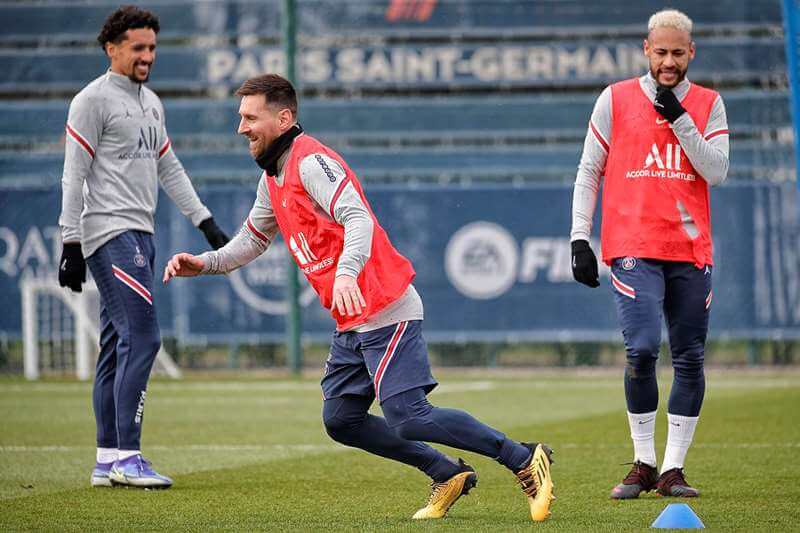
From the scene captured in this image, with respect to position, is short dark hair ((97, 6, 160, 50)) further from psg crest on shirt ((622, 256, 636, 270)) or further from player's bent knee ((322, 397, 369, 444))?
psg crest on shirt ((622, 256, 636, 270))

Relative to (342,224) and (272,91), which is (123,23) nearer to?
(272,91)

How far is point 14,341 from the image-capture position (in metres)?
16.8

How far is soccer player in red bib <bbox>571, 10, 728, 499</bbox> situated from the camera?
664cm

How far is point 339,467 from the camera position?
806 cm

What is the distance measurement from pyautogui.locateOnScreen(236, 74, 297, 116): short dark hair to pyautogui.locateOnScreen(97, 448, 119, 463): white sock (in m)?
2.17

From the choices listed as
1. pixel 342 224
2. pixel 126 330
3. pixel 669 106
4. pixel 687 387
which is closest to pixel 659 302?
pixel 687 387

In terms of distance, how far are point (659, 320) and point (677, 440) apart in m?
0.58

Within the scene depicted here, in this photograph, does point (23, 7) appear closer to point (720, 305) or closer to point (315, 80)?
point (315, 80)

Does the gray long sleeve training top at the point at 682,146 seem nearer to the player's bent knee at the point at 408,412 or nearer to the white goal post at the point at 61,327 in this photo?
the player's bent knee at the point at 408,412

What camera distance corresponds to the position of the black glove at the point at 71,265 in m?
7.32

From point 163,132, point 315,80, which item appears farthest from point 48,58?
point 163,132

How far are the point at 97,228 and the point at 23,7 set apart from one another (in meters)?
11.4

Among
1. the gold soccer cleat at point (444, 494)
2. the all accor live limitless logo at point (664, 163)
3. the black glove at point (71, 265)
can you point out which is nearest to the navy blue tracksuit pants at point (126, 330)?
the black glove at point (71, 265)

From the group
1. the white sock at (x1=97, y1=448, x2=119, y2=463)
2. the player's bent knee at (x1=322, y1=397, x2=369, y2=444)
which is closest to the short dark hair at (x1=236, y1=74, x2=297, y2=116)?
the player's bent knee at (x1=322, y1=397, x2=369, y2=444)
